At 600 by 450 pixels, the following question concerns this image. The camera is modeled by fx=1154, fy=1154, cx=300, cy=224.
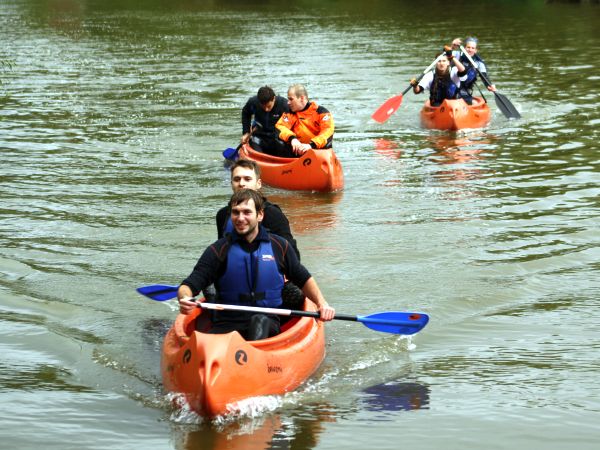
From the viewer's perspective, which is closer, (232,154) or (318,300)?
(318,300)

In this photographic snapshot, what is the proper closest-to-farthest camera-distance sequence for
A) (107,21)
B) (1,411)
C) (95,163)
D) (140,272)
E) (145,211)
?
1. (1,411)
2. (140,272)
3. (145,211)
4. (95,163)
5. (107,21)

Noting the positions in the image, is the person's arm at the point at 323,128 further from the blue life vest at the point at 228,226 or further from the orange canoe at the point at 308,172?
the blue life vest at the point at 228,226

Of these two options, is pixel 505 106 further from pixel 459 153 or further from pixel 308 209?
pixel 308 209

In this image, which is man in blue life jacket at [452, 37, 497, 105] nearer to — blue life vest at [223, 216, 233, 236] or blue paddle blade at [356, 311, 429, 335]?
blue life vest at [223, 216, 233, 236]

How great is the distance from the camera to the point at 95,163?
50.2ft

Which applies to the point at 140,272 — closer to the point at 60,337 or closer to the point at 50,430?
the point at 60,337

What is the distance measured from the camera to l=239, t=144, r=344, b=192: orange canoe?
526 inches

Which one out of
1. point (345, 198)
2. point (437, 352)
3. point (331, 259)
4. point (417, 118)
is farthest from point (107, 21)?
point (437, 352)

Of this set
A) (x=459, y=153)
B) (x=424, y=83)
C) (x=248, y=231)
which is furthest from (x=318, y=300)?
(x=424, y=83)

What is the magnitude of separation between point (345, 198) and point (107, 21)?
25864mm

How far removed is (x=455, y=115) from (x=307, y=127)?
177 inches

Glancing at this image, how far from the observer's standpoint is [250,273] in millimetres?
7176

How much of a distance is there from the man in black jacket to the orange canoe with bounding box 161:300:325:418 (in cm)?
666

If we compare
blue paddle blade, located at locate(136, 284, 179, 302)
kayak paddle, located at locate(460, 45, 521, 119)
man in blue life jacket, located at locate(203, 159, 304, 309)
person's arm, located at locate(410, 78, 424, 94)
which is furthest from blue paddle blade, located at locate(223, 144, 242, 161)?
man in blue life jacket, located at locate(203, 159, 304, 309)
